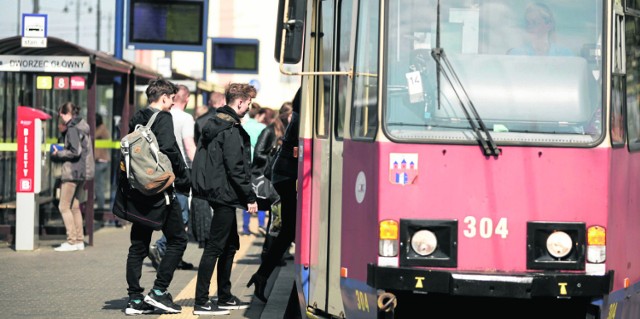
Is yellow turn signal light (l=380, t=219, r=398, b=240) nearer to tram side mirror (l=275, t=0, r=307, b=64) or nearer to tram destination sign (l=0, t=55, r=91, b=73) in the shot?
tram side mirror (l=275, t=0, r=307, b=64)

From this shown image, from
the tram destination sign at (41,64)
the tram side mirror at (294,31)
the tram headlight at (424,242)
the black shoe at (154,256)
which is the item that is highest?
the tram destination sign at (41,64)

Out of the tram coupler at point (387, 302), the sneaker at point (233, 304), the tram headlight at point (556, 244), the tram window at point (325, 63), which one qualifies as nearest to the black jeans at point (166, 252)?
the sneaker at point (233, 304)

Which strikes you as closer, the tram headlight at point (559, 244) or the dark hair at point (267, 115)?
the tram headlight at point (559, 244)

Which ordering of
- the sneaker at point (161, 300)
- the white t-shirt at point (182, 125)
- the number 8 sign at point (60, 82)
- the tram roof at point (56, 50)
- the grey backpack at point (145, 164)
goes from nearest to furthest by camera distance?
the grey backpack at point (145, 164)
the sneaker at point (161, 300)
the white t-shirt at point (182, 125)
the tram roof at point (56, 50)
the number 8 sign at point (60, 82)

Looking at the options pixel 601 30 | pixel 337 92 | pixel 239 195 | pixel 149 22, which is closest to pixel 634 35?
pixel 601 30

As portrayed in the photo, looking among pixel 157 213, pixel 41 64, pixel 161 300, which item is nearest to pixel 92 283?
pixel 161 300

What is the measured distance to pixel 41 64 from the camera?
16.0 m

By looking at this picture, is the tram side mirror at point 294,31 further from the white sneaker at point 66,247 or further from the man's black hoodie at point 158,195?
the white sneaker at point 66,247

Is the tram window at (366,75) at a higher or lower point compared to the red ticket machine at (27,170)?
higher

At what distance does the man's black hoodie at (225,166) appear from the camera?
10.2 meters

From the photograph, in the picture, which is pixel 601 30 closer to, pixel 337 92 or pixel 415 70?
pixel 415 70

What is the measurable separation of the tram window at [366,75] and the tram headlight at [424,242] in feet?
2.01

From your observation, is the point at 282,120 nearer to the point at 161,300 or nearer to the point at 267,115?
the point at 267,115

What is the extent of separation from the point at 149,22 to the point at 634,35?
14.3m
